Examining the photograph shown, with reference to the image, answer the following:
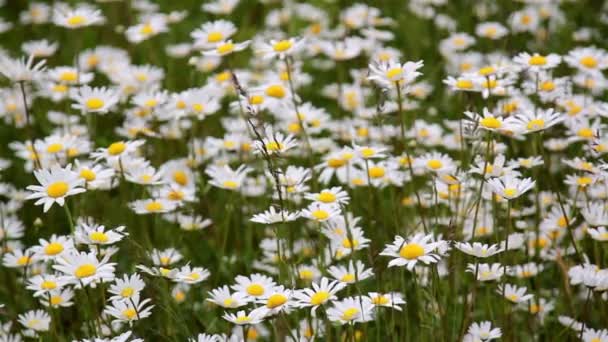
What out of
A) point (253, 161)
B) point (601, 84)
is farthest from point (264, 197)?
point (601, 84)

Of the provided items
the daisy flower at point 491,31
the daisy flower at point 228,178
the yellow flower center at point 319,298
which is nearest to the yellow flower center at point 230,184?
the daisy flower at point 228,178

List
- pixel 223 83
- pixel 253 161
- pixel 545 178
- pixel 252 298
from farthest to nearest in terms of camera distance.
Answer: pixel 223 83, pixel 253 161, pixel 545 178, pixel 252 298

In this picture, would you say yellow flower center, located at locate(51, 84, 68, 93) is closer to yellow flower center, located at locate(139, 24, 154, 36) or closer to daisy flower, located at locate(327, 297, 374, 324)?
yellow flower center, located at locate(139, 24, 154, 36)

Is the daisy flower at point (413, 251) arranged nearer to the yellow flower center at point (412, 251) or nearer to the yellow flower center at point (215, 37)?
the yellow flower center at point (412, 251)

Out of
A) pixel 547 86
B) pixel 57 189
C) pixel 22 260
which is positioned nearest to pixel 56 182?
Answer: pixel 57 189

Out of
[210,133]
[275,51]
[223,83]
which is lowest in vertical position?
[210,133]

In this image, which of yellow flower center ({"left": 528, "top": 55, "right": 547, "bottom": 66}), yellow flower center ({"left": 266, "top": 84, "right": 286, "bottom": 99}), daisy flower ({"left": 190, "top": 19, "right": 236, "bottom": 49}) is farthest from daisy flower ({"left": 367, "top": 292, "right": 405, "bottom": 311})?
daisy flower ({"left": 190, "top": 19, "right": 236, "bottom": 49})

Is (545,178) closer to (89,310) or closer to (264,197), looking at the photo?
(264,197)
